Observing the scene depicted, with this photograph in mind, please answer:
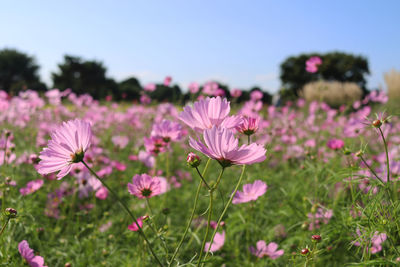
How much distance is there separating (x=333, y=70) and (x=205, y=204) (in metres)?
17.2

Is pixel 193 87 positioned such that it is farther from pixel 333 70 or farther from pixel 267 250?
pixel 333 70

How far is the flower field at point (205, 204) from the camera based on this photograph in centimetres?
69

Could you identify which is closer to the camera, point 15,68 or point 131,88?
point 131,88

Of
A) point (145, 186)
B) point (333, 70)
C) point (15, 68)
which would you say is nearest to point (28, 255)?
point (145, 186)

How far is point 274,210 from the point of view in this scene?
189cm

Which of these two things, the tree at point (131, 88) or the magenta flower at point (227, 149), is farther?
the tree at point (131, 88)

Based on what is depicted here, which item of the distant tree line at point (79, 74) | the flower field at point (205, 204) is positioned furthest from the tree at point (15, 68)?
the flower field at point (205, 204)

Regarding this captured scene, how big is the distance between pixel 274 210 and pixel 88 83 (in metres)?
23.9

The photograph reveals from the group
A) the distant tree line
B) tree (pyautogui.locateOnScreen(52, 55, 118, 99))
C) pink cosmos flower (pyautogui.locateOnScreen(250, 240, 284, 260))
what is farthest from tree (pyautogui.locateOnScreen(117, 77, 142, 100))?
pink cosmos flower (pyautogui.locateOnScreen(250, 240, 284, 260))

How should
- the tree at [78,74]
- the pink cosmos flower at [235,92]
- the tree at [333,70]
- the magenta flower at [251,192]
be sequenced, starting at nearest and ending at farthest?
the magenta flower at [251,192] < the pink cosmos flower at [235,92] < the tree at [333,70] < the tree at [78,74]

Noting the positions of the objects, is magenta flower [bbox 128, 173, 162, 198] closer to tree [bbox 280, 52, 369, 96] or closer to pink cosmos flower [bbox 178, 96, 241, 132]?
pink cosmos flower [bbox 178, 96, 241, 132]

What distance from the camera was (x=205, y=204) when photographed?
2221 mm

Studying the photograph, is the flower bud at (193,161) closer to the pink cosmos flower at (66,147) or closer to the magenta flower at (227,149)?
the magenta flower at (227,149)

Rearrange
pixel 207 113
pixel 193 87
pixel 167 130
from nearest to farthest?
pixel 207 113
pixel 167 130
pixel 193 87
